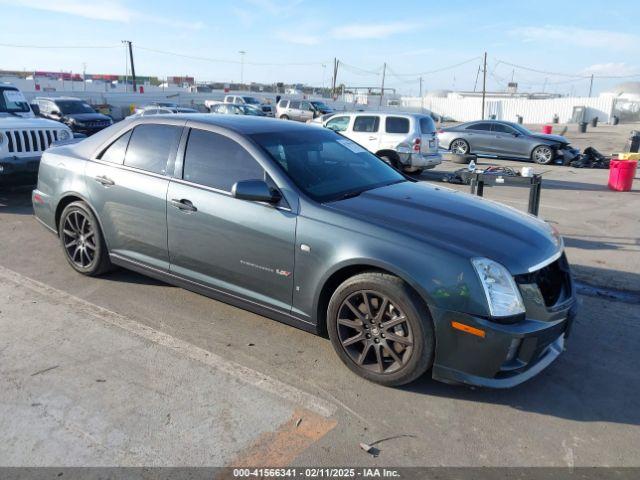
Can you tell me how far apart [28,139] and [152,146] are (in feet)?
16.4

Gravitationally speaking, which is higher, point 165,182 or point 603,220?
point 165,182

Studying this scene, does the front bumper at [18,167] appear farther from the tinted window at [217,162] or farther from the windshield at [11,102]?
the tinted window at [217,162]

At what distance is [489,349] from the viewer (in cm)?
302

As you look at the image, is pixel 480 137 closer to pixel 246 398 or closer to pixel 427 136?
pixel 427 136

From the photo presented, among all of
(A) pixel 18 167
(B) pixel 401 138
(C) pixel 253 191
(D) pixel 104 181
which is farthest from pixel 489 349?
(B) pixel 401 138

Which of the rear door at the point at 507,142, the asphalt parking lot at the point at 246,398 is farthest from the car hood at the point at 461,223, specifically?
the rear door at the point at 507,142

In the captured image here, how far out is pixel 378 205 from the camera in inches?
148

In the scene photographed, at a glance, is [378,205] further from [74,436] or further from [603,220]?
[603,220]

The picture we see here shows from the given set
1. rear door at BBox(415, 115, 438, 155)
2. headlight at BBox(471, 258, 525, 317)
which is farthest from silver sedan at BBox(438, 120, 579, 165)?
headlight at BBox(471, 258, 525, 317)

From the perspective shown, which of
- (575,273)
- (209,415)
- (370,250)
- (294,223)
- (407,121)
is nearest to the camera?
(209,415)

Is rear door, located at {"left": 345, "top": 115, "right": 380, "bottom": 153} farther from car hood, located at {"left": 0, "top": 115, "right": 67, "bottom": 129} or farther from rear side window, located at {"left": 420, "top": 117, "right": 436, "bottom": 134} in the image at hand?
car hood, located at {"left": 0, "top": 115, "right": 67, "bottom": 129}

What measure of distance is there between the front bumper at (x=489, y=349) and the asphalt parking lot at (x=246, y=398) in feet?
0.74

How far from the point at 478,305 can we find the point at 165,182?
107 inches

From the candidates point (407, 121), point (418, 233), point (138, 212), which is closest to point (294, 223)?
point (418, 233)
